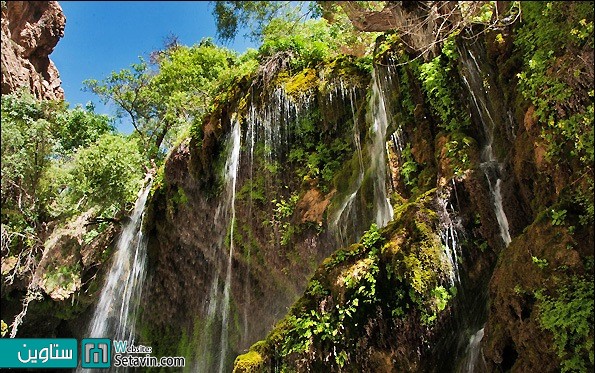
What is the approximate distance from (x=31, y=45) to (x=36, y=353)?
14.2m

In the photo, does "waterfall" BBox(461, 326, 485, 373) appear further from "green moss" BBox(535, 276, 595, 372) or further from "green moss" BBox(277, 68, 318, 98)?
"green moss" BBox(277, 68, 318, 98)

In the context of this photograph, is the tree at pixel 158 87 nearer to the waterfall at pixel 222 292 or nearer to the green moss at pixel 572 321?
the waterfall at pixel 222 292

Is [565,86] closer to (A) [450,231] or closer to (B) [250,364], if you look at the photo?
(A) [450,231]

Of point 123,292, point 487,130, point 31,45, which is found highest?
point 31,45

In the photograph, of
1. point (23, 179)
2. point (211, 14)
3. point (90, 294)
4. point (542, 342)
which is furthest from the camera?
point (90, 294)

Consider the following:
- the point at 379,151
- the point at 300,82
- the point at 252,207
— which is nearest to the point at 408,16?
the point at 379,151

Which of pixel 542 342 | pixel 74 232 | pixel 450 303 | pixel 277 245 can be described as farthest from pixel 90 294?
pixel 542 342

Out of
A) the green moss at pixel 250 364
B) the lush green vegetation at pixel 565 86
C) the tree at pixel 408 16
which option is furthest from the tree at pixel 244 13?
the green moss at pixel 250 364

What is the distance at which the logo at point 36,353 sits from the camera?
9227 mm

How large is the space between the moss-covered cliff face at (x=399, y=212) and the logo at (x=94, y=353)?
2.44 m

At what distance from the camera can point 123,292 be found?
1326 centimetres

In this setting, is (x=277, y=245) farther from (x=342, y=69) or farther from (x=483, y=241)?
(x=483, y=241)

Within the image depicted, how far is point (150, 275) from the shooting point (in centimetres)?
1322

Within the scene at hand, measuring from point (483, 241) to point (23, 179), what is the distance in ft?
37.6
